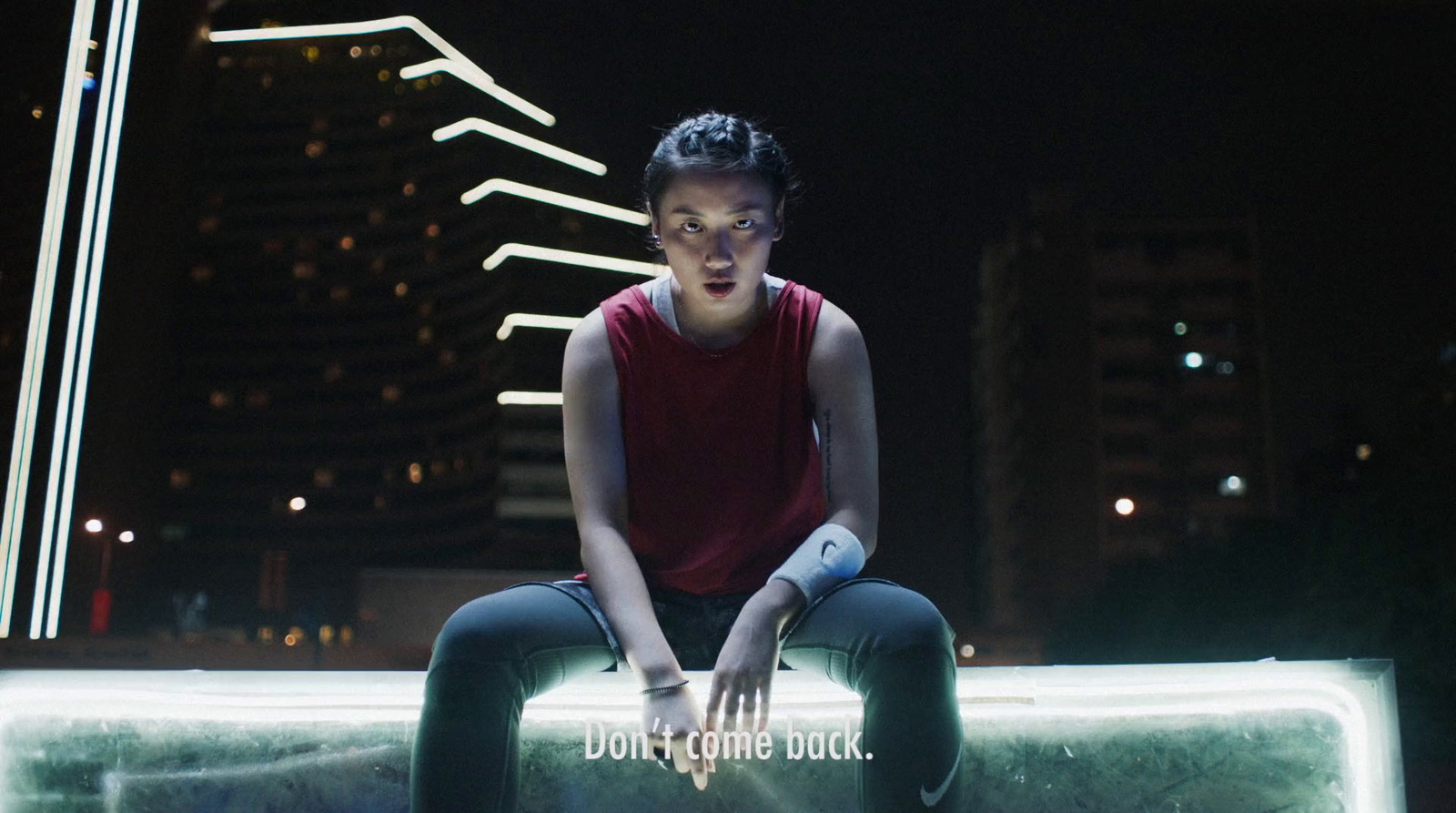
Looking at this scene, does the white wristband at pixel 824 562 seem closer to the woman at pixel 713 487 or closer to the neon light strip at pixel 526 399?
the woman at pixel 713 487

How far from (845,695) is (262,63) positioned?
103 ft

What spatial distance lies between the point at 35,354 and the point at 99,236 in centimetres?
36

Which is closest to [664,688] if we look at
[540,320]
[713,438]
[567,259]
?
[713,438]

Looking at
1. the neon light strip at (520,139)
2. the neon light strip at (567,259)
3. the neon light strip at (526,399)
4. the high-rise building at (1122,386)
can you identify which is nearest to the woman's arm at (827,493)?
the neon light strip at (520,139)

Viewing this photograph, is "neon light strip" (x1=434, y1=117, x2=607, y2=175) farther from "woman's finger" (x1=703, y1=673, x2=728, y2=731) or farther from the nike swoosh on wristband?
the nike swoosh on wristband

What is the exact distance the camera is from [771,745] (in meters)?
1.42

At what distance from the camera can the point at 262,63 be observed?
28672mm

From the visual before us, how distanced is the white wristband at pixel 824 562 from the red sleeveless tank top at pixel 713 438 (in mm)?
109

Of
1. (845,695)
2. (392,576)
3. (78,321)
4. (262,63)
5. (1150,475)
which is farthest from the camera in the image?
(1150,475)

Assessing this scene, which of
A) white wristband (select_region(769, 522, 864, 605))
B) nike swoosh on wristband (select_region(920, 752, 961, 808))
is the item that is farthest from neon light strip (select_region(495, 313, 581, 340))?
nike swoosh on wristband (select_region(920, 752, 961, 808))

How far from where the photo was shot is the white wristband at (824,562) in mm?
1274

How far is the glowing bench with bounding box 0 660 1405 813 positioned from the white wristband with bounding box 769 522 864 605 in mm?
193

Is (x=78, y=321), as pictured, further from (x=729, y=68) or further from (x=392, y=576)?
(x=392, y=576)

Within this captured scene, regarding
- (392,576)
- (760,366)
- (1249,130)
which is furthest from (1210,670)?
(392,576)
